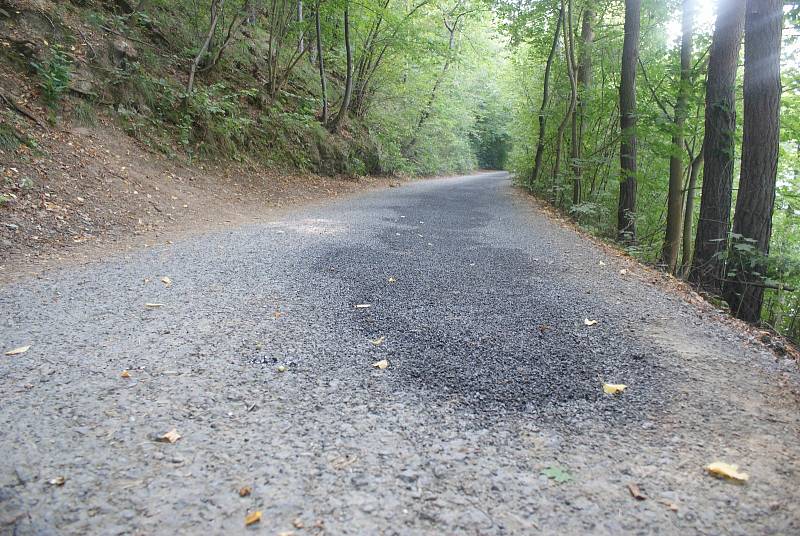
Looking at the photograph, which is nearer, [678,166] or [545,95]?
[678,166]

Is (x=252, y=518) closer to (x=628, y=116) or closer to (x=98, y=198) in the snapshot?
(x=98, y=198)

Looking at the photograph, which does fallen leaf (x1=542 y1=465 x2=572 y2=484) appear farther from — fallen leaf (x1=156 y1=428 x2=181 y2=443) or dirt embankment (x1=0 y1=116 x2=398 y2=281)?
dirt embankment (x1=0 y1=116 x2=398 y2=281)

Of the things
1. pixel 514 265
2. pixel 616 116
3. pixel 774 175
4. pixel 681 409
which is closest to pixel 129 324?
pixel 681 409

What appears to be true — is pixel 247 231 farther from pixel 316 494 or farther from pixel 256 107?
pixel 256 107

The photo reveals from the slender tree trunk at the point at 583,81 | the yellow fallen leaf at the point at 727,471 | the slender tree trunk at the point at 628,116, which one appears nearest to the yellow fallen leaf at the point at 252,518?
the yellow fallen leaf at the point at 727,471

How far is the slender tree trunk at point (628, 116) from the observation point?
28.4 ft

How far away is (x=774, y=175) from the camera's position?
507 centimetres

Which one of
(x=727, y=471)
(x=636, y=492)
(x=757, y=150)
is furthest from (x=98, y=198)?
(x=757, y=150)

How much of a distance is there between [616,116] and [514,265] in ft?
34.3

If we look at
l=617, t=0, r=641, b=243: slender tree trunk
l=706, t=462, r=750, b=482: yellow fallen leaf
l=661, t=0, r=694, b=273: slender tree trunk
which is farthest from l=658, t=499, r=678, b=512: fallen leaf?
l=617, t=0, r=641, b=243: slender tree trunk

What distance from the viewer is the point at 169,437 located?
203 centimetres

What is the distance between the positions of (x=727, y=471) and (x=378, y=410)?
4.94 feet

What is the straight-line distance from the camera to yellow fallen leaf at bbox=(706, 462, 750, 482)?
184cm

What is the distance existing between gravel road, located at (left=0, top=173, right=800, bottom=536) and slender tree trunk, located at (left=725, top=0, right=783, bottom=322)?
136 centimetres
